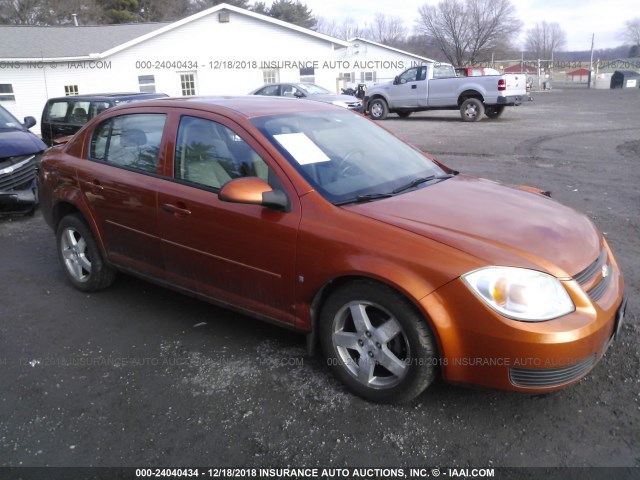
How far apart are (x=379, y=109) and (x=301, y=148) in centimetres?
1865

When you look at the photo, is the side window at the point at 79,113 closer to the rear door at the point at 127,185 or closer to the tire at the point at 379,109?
the rear door at the point at 127,185

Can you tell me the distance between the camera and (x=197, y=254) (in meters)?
3.60

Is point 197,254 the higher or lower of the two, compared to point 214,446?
higher

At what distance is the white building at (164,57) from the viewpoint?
23.2m

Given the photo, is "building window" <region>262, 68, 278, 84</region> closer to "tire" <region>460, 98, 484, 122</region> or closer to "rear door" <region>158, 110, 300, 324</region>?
"tire" <region>460, 98, 484, 122</region>

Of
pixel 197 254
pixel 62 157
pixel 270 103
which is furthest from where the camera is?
pixel 62 157

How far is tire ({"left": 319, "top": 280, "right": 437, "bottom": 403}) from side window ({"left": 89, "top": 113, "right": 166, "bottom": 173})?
1.80 meters

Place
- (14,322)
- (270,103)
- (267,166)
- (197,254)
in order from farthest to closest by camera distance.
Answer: (14,322)
(270,103)
(197,254)
(267,166)

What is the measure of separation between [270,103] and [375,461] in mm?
2538

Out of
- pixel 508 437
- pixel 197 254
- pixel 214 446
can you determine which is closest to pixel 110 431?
pixel 214 446

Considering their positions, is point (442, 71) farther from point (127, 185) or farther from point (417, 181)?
point (127, 185)

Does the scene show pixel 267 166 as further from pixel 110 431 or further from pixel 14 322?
pixel 14 322

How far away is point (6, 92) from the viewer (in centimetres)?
2272

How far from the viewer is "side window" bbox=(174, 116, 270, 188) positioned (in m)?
3.43
